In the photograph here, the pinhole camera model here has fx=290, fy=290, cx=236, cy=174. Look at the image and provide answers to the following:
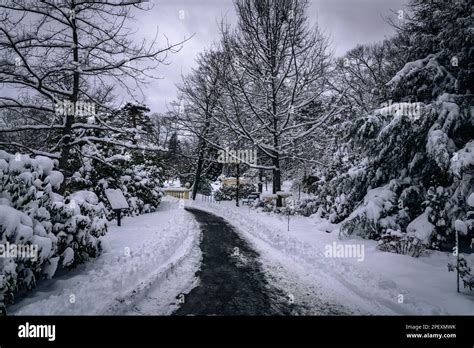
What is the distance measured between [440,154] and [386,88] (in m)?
4.10

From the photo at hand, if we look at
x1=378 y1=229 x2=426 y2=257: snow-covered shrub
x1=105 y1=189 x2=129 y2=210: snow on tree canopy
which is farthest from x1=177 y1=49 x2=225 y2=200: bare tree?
x1=378 y1=229 x2=426 y2=257: snow-covered shrub

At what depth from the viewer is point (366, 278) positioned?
587 cm

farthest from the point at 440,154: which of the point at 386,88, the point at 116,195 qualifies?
the point at 116,195

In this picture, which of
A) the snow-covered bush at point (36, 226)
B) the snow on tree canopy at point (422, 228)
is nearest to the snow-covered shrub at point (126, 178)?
the snow-covered bush at point (36, 226)

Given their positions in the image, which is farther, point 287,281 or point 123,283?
point 287,281

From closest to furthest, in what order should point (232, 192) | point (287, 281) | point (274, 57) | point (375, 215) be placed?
point (287, 281) < point (375, 215) < point (274, 57) < point (232, 192)

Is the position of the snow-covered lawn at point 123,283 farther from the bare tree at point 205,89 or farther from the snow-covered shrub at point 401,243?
the bare tree at point 205,89

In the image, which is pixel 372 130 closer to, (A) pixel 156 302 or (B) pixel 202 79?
(A) pixel 156 302

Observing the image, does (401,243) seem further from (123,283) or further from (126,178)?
(126,178)

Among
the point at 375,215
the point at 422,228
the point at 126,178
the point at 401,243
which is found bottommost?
the point at 401,243

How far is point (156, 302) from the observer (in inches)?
192

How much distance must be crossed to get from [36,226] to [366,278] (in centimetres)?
615

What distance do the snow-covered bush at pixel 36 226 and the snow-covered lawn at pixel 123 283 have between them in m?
0.28
